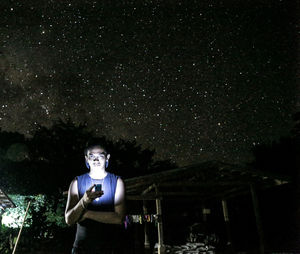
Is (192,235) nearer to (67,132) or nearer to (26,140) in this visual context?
(67,132)

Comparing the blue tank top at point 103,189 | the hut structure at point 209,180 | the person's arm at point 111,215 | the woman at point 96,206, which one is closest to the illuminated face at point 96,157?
the woman at point 96,206

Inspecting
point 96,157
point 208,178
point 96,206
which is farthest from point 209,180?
point 96,206

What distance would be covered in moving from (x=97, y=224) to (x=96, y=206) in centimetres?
17

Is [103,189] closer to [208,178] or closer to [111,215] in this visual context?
[111,215]

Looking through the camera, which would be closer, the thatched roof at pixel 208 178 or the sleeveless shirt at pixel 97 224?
the sleeveless shirt at pixel 97 224

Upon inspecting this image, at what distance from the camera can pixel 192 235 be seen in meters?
12.9

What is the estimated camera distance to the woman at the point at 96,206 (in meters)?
2.49

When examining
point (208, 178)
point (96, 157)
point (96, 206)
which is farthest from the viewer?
point (208, 178)

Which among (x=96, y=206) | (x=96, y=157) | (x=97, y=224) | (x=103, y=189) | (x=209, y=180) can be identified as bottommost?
(x=97, y=224)

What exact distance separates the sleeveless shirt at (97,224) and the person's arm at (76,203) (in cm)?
5

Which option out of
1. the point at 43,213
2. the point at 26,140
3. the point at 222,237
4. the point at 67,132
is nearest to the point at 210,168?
the point at 222,237

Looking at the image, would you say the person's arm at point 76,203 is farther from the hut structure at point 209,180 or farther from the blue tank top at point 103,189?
the hut structure at point 209,180

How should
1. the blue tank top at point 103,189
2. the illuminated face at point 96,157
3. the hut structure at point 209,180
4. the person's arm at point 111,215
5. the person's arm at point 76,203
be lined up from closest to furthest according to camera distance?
the person's arm at point 76,203 → the person's arm at point 111,215 → the blue tank top at point 103,189 → the illuminated face at point 96,157 → the hut structure at point 209,180

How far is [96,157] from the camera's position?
286 centimetres
